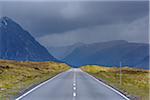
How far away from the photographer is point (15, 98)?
2139 centimetres

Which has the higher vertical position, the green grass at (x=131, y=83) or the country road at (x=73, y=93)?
the green grass at (x=131, y=83)

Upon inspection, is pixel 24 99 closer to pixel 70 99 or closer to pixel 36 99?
pixel 36 99

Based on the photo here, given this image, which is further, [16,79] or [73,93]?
[16,79]

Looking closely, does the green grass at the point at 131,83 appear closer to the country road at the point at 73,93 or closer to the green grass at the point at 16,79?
the country road at the point at 73,93

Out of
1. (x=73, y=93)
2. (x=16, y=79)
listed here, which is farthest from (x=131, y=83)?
(x=73, y=93)

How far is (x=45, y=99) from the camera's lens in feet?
68.8

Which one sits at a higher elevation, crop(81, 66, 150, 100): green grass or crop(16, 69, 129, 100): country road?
crop(81, 66, 150, 100): green grass

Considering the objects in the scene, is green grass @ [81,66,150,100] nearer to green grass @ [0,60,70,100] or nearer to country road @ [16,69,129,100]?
country road @ [16,69,129,100]

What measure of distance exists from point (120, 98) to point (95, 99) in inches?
62.2

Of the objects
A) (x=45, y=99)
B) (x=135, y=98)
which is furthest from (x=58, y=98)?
(x=135, y=98)

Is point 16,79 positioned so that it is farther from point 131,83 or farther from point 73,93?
point 73,93

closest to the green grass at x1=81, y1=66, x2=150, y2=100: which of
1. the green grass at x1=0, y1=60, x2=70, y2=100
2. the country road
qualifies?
the country road

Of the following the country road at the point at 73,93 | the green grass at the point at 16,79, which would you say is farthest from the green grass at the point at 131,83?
the green grass at the point at 16,79

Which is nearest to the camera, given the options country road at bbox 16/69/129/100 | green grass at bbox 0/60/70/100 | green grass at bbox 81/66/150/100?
country road at bbox 16/69/129/100
